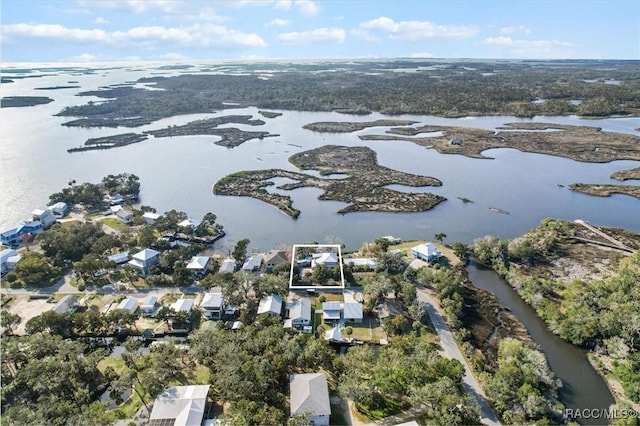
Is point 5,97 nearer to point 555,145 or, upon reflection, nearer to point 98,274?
point 98,274

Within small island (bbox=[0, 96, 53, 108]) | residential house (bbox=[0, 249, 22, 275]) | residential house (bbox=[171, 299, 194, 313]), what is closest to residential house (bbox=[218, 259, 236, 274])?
residential house (bbox=[171, 299, 194, 313])

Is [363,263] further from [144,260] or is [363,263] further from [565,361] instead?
[144,260]

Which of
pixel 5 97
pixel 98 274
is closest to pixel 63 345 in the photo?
pixel 98 274

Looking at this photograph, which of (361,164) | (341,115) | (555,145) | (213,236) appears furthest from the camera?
(341,115)

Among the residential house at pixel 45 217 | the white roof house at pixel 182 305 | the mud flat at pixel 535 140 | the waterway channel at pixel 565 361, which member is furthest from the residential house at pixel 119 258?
the mud flat at pixel 535 140

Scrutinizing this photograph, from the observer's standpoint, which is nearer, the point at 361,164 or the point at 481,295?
the point at 481,295

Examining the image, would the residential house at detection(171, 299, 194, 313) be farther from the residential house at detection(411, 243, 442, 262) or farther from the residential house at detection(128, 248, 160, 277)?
the residential house at detection(411, 243, 442, 262)

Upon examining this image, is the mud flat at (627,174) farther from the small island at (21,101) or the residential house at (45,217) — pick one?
the small island at (21,101)
